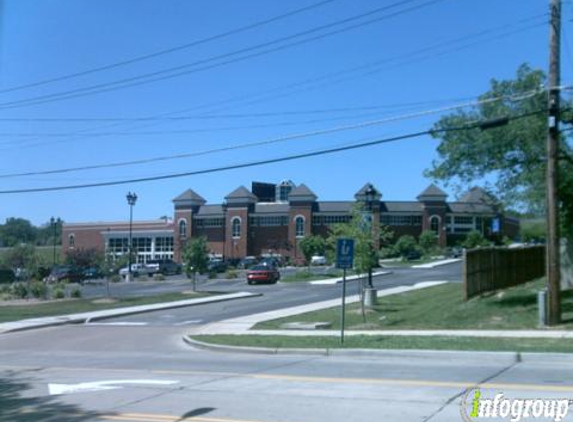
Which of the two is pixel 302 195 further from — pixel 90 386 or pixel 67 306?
pixel 90 386

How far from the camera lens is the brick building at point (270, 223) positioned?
96.8m

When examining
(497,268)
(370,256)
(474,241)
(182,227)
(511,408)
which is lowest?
(511,408)

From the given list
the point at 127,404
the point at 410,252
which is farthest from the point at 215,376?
the point at 410,252

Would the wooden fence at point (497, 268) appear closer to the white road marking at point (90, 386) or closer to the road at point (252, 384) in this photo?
the road at point (252, 384)

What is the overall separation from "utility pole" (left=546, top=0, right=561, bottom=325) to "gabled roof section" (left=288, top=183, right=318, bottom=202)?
260 ft

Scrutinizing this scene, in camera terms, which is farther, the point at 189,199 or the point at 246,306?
the point at 189,199

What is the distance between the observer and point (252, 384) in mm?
11180

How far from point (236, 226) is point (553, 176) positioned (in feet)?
275

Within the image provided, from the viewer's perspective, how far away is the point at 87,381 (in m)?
12.3

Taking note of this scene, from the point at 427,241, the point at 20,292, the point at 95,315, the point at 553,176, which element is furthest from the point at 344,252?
the point at 427,241

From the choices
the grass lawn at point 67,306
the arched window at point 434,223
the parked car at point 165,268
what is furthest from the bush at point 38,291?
the arched window at point 434,223

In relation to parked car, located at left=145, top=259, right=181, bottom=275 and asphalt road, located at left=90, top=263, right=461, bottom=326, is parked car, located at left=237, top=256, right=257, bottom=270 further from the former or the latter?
asphalt road, located at left=90, top=263, right=461, bottom=326

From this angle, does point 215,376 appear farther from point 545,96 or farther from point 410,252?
point 410,252

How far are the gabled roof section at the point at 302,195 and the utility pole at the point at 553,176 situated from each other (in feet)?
260
